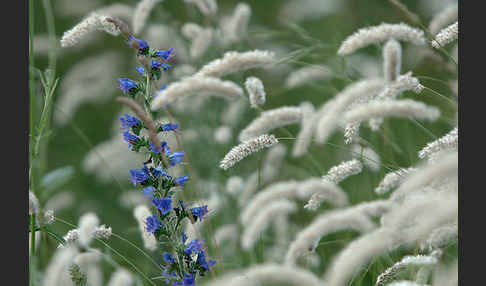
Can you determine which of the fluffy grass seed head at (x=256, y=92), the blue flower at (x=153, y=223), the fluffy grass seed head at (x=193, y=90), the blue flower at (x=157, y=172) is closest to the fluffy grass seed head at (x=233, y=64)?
the fluffy grass seed head at (x=256, y=92)

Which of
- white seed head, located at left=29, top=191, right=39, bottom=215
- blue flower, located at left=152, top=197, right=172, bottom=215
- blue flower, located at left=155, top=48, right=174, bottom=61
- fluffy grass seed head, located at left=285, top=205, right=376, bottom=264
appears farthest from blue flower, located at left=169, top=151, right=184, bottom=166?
fluffy grass seed head, located at left=285, top=205, right=376, bottom=264

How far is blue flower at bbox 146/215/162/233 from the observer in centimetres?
188

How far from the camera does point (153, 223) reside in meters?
1.88

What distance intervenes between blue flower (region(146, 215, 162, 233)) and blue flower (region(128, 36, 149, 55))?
530 millimetres

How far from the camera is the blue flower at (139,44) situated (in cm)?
189

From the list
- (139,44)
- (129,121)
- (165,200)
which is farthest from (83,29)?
(165,200)

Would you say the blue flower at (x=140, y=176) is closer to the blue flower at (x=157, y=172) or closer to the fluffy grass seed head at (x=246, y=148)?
the blue flower at (x=157, y=172)

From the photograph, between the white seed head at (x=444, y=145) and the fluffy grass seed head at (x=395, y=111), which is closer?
the fluffy grass seed head at (x=395, y=111)

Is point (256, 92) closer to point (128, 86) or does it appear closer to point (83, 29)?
point (128, 86)

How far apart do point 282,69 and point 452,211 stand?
12.7 feet

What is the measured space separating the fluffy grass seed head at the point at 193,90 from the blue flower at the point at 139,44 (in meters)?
0.23

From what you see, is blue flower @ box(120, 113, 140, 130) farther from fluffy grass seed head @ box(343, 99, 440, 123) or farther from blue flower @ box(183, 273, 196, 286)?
fluffy grass seed head @ box(343, 99, 440, 123)

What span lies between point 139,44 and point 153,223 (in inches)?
22.3

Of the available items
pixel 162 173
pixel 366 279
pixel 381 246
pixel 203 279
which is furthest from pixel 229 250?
pixel 381 246
